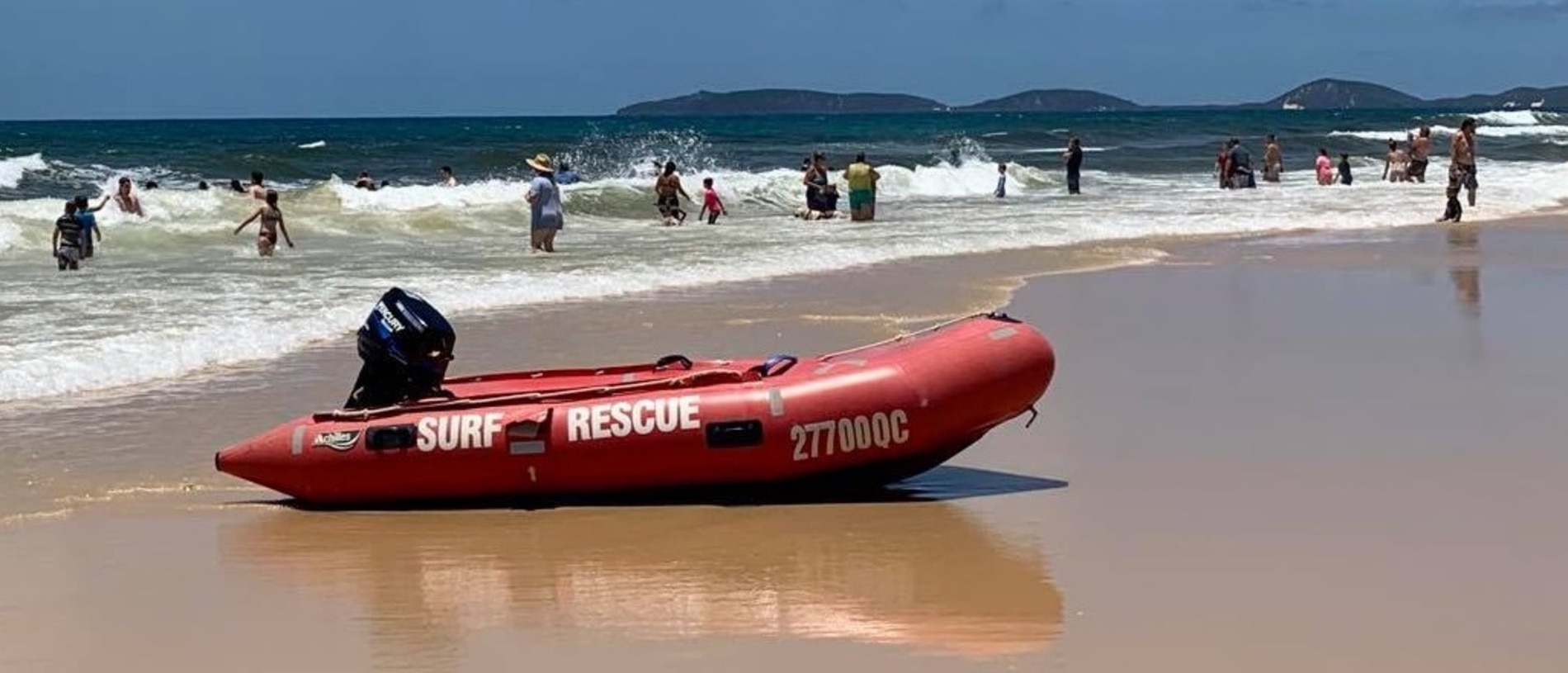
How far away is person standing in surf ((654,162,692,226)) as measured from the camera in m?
26.1

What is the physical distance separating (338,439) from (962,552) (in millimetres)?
2349

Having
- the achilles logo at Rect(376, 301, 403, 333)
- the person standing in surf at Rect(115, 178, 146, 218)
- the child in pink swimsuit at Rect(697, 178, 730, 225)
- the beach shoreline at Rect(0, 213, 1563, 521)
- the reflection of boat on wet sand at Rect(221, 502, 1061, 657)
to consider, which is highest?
the achilles logo at Rect(376, 301, 403, 333)

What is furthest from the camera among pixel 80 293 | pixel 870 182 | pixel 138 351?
pixel 870 182

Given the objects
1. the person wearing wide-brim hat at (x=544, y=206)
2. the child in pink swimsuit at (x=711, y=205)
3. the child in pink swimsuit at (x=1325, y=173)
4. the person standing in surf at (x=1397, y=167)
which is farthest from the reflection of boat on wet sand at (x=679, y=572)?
the person standing in surf at (x=1397, y=167)

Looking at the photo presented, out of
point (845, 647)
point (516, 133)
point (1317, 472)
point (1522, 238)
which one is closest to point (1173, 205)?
point (1522, 238)

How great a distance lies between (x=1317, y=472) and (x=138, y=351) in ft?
21.9

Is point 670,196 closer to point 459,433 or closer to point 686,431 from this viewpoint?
point 459,433

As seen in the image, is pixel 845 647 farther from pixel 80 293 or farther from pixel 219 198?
pixel 219 198

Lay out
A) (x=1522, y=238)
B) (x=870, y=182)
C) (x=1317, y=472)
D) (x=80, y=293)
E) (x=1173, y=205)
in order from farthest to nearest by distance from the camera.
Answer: (x=1173, y=205) → (x=870, y=182) → (x=1522, y=238) → (x=80, y=293) → (x=1317, y=472)

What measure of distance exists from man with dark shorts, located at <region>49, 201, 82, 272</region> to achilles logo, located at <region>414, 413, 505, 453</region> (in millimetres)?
12733

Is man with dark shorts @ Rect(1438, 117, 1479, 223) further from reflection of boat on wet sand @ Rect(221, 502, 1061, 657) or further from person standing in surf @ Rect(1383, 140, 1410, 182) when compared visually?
reflection of boat on wet sand @ Rect(221, 502, 1061, 657)

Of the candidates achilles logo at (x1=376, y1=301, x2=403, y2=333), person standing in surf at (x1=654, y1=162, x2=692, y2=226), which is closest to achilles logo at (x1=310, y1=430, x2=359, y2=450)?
achilles logo at (x1=376, y1=301, x2=403, y2=333)

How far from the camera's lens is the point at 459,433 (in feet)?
22.3

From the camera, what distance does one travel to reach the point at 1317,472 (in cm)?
707
